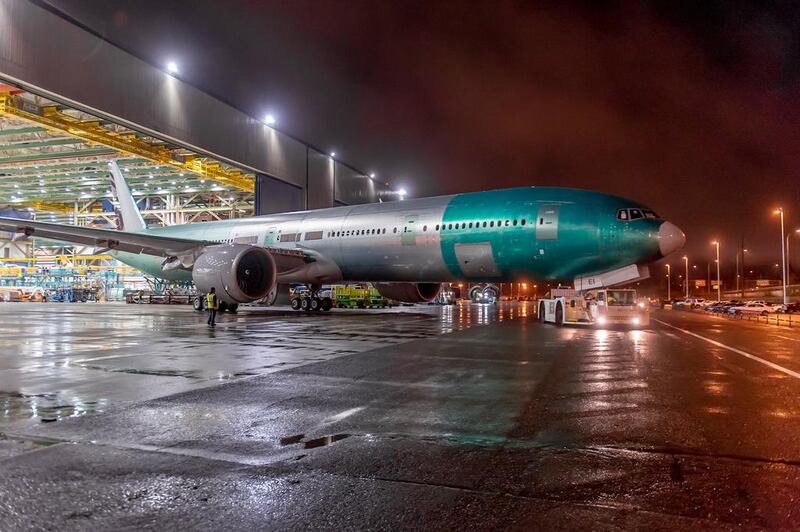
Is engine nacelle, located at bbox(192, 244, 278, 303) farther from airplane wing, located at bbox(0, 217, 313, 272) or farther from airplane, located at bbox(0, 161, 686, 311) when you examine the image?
airplane wing, located at bbox(0, 217, 313, 272)

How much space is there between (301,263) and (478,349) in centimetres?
1259

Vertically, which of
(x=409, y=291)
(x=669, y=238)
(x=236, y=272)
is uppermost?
Answer: (x=669, y=238)

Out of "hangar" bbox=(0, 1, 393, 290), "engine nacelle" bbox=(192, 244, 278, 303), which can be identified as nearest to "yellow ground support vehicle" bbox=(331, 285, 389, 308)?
"hangar" bbox=(0, 1, 393, 290)

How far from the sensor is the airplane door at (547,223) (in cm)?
1639

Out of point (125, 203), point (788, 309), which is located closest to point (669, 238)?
point (125, 203)

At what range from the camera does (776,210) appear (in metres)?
38.8

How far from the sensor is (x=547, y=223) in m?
16.5

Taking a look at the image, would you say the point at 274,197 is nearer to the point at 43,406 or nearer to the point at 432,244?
the point at 432,244

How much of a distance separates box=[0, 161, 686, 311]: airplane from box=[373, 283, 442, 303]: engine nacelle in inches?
1.8

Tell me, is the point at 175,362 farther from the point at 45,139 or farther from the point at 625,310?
the point at 45,139

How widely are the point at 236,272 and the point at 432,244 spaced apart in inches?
258

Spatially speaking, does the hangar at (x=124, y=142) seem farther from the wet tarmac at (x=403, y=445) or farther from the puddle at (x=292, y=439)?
the puddle at (x=292, y=439)

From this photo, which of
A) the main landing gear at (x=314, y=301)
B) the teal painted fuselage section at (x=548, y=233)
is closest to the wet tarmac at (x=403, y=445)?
the teal painted fuselage section at (x=548, y=233)

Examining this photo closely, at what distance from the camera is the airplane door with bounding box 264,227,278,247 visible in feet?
79.2
